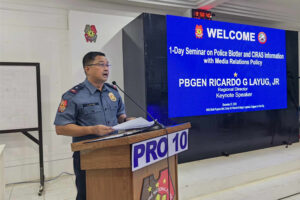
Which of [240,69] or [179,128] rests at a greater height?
[240,69]

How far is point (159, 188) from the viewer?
1269 millimetres

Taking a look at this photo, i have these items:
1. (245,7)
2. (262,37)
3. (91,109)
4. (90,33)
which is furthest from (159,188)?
(245,7)

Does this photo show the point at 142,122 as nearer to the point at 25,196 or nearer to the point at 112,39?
the point at 25,196

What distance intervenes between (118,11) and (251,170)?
2.75 meters

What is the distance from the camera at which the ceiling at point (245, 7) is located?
353cm

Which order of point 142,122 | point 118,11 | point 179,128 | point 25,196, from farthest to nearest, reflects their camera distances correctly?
point 118,11 < point 25,196 < point 179,128 < point 142,122

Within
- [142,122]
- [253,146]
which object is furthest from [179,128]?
[253,146]

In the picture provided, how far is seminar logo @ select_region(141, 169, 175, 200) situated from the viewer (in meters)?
1.18

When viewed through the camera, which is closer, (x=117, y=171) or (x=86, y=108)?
(x=117, y=171)

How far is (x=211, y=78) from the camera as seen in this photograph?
3350 millimetres

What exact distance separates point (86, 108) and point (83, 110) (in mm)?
23

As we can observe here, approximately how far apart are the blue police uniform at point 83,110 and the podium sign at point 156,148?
0.51 metres

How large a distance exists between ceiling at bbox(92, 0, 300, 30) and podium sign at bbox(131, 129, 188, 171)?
254cm

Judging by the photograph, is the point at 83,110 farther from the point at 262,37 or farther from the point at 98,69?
the point at 262,37
